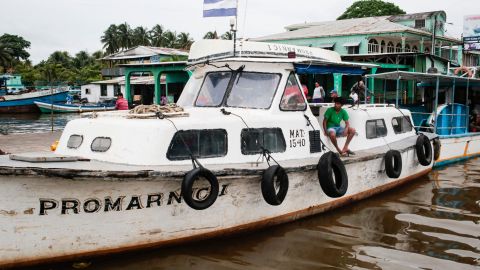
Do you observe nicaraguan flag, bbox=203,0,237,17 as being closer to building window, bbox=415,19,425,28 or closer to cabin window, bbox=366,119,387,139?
cabin window, bbox=366,119,387,139

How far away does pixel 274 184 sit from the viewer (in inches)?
265

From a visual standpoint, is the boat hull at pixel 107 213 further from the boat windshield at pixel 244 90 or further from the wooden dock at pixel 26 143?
the wooden dock at pixel 26 143

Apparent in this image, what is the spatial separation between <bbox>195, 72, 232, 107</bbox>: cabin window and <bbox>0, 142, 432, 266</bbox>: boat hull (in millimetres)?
1830

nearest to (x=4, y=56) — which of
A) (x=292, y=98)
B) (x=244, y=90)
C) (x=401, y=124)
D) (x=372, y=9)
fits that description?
(x=372, y=9)

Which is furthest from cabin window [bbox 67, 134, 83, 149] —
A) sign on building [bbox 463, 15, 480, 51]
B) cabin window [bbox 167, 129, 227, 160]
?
sign on building [bbox 463, 15, 480, 51]

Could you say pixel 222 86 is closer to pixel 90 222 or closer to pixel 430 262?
pixel 90 222

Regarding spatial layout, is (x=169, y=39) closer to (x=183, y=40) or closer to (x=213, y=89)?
(x=183, y=40)

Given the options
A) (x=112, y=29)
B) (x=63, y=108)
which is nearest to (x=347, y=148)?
(x=63, y=108)

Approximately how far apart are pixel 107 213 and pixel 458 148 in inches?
444

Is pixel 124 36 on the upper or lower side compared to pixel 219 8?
upper

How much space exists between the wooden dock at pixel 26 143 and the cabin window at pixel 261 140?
26.3ft

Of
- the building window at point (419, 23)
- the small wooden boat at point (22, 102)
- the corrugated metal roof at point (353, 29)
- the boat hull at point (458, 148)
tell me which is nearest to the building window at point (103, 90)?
the small wooden boat at point (22, 102)

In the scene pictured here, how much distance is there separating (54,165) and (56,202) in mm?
431

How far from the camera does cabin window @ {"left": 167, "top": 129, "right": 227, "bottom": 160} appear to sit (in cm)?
636
